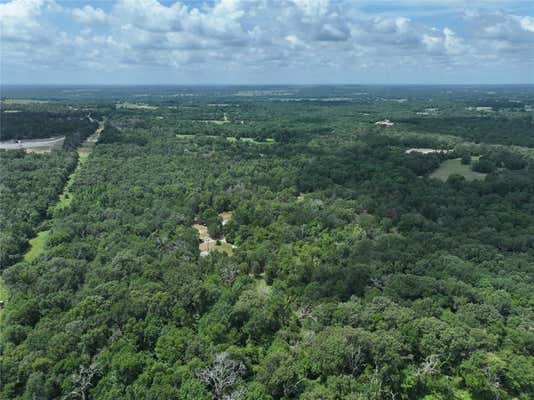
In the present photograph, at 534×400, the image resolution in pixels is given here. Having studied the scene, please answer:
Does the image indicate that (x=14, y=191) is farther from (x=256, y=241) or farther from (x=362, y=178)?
(x=362, y=178)

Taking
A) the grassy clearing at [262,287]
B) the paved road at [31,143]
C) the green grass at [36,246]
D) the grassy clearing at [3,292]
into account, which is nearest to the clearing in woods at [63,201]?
the green grass at [36,246]

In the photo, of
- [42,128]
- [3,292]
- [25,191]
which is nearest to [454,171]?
[3,292]

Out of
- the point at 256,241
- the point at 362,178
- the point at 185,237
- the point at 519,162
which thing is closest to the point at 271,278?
the point at 256,241

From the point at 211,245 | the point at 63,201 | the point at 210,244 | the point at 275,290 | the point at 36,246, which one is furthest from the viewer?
the point at 63,201

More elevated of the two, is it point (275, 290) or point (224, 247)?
point (275, 290)

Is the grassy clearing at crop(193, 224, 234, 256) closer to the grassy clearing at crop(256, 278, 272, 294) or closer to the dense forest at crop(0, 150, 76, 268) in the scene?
the grassy clearing at crop(256, 278, 272, 294)

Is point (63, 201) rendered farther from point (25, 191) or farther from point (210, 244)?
point (210, 244)
